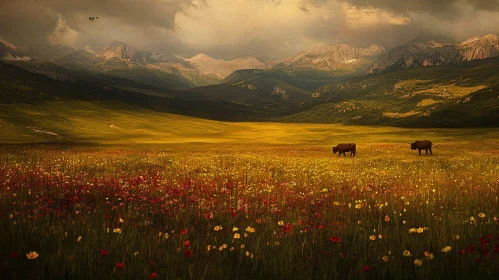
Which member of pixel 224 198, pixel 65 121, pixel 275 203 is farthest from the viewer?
pixel 65 121

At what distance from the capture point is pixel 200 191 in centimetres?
1215

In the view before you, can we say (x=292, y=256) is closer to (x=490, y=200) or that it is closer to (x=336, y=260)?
(x=336, y=260)

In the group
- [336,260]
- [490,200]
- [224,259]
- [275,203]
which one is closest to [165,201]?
[275,203]

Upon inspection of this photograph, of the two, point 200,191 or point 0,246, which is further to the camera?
point 200,191

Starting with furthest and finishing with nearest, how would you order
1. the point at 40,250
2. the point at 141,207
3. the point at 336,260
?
the point at 141,207 → the point at 40,250 → the point at 336,260

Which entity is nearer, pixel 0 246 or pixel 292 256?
pixel 292 256

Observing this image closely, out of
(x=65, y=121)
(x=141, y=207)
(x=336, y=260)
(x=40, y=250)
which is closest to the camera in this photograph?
(x=336, y=260)

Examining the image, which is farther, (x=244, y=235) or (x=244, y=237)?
(x=244, y=237)

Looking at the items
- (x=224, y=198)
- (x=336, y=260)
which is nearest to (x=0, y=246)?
Answer: (x=336, y=260)

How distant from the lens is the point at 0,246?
513 centimetres

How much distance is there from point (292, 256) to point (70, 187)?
1016 centimetres

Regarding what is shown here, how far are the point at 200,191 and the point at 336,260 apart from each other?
321 inches

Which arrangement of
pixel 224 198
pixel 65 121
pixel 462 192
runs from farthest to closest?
pixel 65 121, pixel 462 192, pixel 224 198

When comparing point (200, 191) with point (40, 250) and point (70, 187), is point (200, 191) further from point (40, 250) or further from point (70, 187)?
point (40, 250)
